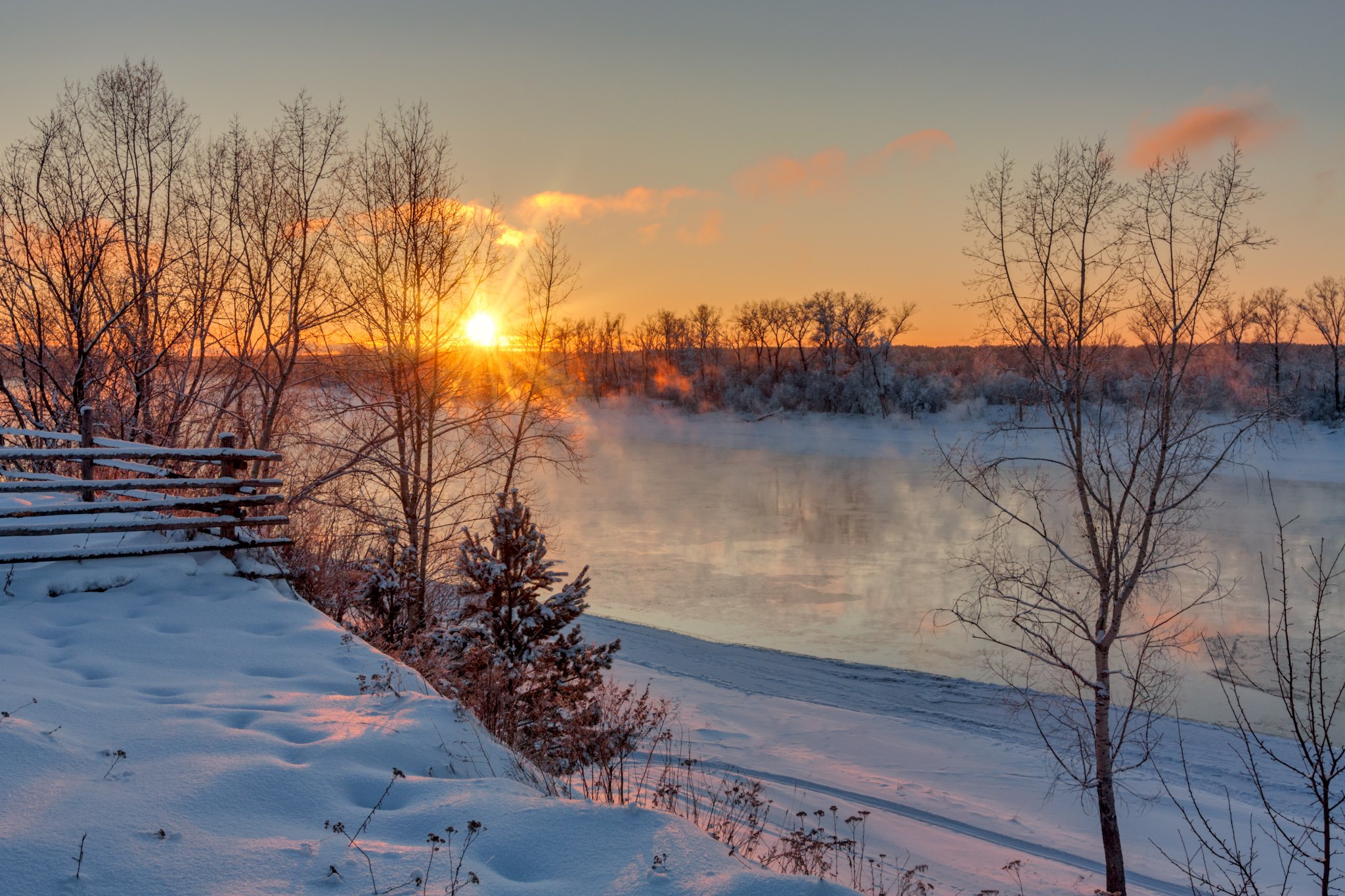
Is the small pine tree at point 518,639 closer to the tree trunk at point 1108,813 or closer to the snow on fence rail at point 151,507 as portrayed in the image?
the snow on fence rail at point 151,507

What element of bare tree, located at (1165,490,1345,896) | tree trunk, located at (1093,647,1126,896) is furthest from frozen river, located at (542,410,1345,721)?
tree trunk, located at (1093,647,1126,896)

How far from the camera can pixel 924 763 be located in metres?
13.3

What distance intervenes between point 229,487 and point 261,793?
616 centimetres

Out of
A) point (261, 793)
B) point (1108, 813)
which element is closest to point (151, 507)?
point (261, 793)

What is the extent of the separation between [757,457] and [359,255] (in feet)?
127

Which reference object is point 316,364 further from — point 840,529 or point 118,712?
point 840,529

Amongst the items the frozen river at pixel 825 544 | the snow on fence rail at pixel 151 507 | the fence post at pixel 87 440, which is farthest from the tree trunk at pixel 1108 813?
the fence post at pixel 87 440

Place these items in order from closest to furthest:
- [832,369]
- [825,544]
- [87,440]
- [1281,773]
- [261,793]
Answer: [261,793]
[87,440]
[1281,773]
[825,544]
[832,369]

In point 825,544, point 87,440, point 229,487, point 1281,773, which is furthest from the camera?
point 825,544

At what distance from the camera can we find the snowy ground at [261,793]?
367 cm

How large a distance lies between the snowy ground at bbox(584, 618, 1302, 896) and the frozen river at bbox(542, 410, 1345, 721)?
1.59 m

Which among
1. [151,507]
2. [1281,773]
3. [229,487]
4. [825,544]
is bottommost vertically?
[1281,773]

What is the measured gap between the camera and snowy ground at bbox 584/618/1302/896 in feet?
33.9

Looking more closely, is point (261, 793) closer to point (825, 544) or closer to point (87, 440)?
point (87, 440)
